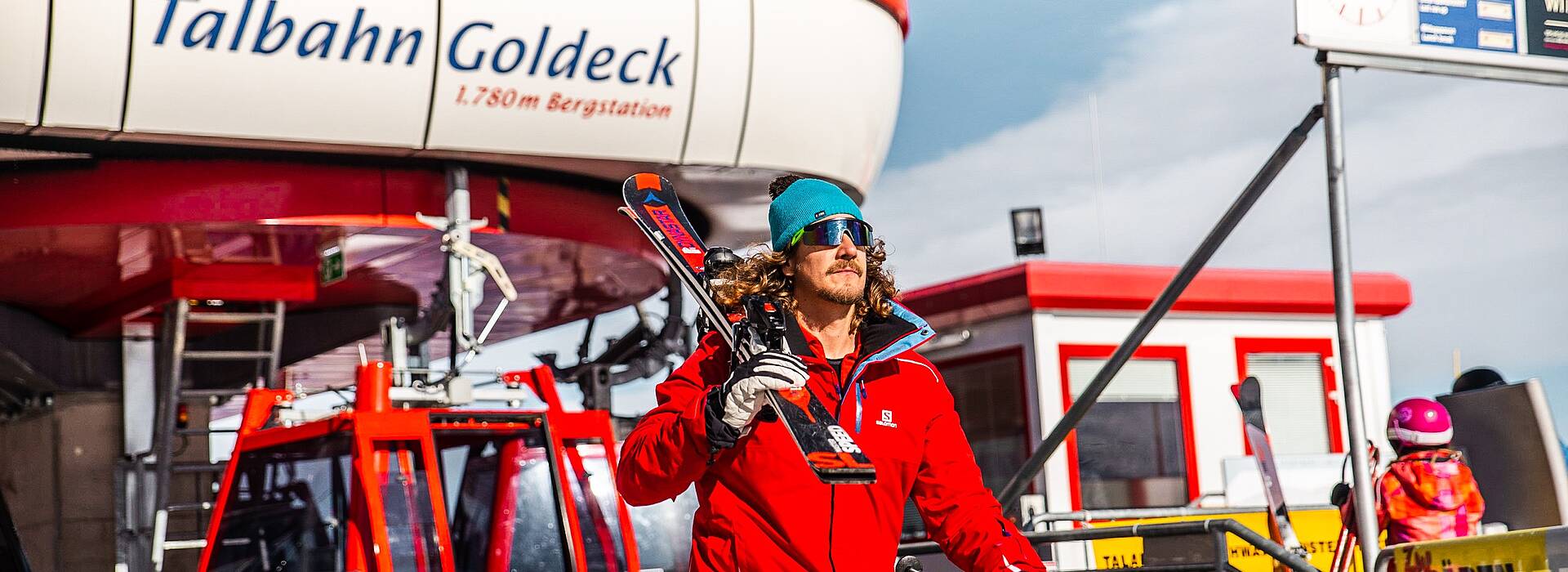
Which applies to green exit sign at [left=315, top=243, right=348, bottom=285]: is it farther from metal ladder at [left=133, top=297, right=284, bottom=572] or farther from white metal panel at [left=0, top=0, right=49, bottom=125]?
white metal panel at [left=0, top=0, right=49, bottom=125]

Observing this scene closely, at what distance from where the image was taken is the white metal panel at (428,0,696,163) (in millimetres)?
10859

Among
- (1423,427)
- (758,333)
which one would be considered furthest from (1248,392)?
(758,333)

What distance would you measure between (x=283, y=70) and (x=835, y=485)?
820 centimetres

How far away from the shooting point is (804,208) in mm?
3248

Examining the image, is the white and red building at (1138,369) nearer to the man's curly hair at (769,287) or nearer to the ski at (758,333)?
the ski at (758,333)

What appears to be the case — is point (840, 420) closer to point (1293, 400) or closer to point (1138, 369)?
point (1138, 369)

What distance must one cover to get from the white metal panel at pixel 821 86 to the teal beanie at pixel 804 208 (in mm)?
8411

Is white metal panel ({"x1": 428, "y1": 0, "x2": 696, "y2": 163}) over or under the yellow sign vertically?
over

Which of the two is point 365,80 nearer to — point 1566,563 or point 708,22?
point 708,22

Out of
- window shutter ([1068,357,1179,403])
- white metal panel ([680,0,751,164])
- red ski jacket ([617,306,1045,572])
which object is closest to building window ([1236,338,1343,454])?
window shutter ([1068,357,1179,403])

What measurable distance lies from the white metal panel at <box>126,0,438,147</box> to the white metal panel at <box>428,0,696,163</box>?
24 centimetres

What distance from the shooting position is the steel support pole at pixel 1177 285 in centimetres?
632

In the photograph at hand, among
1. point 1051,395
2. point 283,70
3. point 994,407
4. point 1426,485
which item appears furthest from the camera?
point 994,407

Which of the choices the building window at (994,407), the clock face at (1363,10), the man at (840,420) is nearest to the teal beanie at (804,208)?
the man at (840,420)
